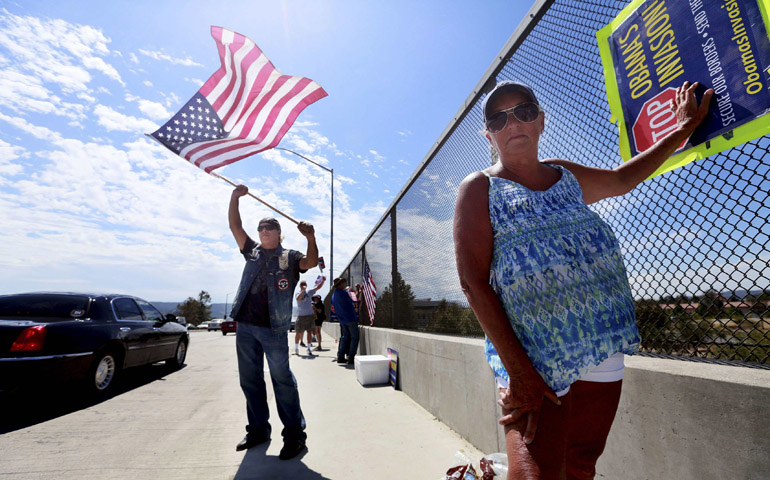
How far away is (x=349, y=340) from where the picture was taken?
8445 millimetres

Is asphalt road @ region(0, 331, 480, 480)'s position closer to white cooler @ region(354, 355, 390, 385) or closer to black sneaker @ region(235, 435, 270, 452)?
black sneaker @ region(235, 435, 270, 452)

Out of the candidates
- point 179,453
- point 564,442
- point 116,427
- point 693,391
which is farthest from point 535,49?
point 116,427

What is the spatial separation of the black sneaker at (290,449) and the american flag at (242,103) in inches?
107

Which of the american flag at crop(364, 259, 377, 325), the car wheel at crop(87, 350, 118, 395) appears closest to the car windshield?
the car wheel at crop(87, 350, 118, 395)

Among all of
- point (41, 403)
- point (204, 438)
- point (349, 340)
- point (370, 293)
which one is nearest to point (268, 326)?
point (204, 438)

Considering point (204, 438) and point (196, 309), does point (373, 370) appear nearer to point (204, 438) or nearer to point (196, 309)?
point (204, 438)

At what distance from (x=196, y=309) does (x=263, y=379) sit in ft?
311

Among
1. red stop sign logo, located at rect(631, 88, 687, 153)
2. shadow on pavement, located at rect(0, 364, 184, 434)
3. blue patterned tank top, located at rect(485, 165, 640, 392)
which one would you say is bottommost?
shadow on pavement, located at rect(0, 364, 184, 434)

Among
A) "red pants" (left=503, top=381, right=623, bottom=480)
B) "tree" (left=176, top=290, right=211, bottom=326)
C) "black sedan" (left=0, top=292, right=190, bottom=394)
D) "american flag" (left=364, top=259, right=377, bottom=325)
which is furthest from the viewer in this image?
"tree" (left=176, top=290, right=211, bottom=326)

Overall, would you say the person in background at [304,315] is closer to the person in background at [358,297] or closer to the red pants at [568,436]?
the person in background at [358,297]

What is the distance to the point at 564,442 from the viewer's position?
1121mm

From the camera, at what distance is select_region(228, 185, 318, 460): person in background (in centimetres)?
328

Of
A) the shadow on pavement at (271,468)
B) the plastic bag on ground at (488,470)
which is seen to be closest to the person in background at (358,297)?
the shadow on pavement at (271,468)

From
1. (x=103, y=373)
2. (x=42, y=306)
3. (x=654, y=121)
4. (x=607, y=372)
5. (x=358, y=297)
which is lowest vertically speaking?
(x=103, y=373)
